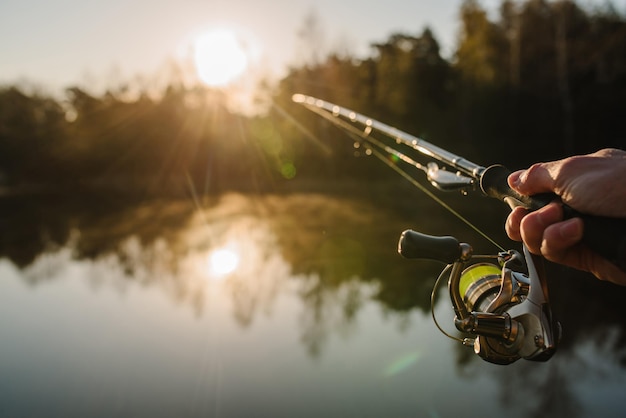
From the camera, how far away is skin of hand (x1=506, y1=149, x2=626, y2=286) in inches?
36.4

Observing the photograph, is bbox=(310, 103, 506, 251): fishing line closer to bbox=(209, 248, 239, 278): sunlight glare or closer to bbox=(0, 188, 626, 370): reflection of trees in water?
bbox=(0, 188, 626, 370): reflection of trees in water

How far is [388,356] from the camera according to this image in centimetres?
439

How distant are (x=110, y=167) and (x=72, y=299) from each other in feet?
62.5

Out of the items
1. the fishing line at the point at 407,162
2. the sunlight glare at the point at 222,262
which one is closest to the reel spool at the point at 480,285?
the fishing line at the point at 407,162

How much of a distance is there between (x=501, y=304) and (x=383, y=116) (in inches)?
896

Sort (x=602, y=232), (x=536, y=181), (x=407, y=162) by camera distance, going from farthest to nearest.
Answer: (x=407, y=162)
(x=536, y=181)
(x=602, y=232)

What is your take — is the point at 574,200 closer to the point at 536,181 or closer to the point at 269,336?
the point at 536,181

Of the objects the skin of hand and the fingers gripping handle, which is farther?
the fingers gripping handle

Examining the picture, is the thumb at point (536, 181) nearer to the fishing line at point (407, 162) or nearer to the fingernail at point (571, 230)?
the fingernail at point (571, 230)

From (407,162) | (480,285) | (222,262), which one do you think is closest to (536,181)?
(480,285)

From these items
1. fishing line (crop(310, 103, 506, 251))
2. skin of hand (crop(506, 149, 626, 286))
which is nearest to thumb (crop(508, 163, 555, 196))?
skin of hand (crop(506, 149, 626, 286))

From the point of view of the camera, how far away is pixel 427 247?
1.22 meters

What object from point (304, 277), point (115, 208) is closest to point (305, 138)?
point (115, 208)

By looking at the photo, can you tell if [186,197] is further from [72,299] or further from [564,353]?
[564,353]
